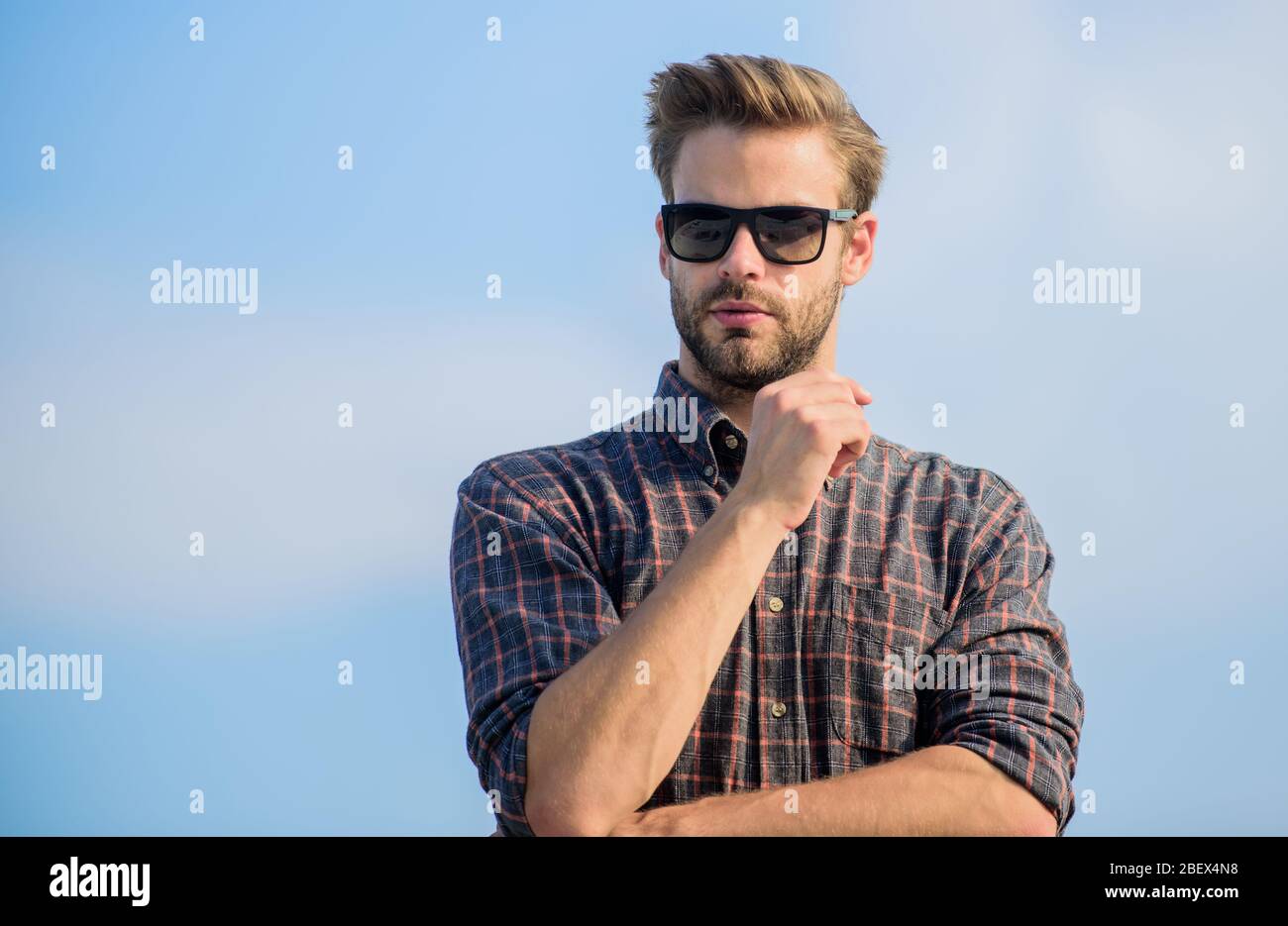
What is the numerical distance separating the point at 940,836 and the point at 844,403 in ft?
4.75

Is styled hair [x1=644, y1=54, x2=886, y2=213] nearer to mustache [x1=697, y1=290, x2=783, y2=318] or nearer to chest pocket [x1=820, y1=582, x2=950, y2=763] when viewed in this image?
mustache [x1=697, y1=290, x2=783, y2=318]

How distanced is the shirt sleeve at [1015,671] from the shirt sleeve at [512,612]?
1202mm

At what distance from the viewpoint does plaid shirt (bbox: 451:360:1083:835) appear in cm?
448

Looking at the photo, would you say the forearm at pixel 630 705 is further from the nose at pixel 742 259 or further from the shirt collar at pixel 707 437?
the nose at pixel 742 259

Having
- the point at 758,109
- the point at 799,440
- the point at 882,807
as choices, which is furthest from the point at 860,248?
the point at 882,807

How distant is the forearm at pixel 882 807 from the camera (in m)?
4.26

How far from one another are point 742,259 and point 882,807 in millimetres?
2061
